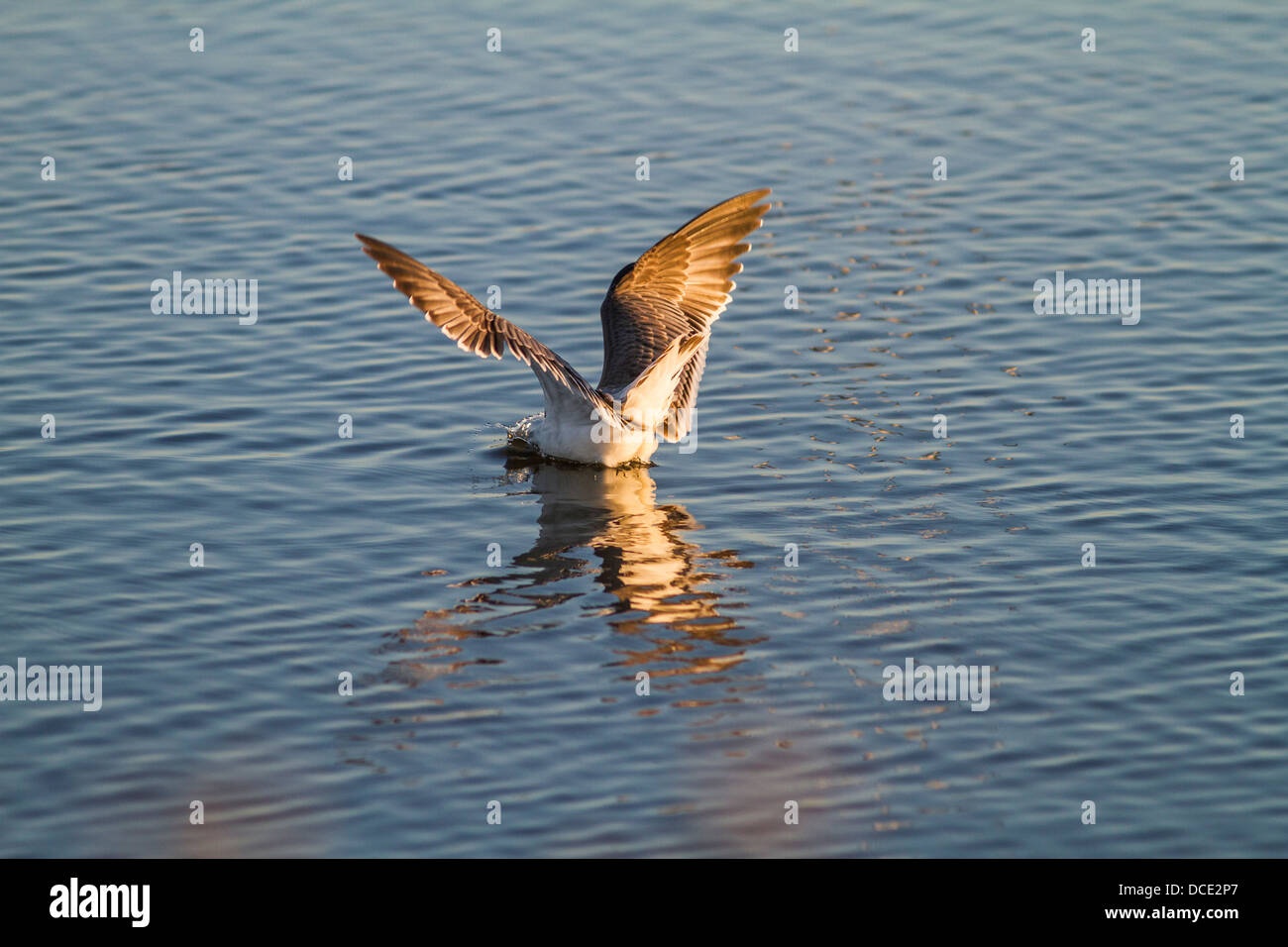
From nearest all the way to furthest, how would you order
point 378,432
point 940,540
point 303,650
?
point 303,650 → point 940,540 → point 378,432

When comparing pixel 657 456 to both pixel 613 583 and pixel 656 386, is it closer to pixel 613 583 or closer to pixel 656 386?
pixel 656 386

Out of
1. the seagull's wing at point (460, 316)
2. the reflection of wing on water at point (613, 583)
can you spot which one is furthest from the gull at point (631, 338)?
the reflection of wing on water at point (613, 583)

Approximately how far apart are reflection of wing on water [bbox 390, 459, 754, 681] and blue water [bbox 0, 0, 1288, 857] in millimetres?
39

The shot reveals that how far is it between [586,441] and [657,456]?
821 millimetres

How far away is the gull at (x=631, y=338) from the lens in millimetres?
10430

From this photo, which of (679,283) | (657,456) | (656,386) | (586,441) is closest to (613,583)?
(656,386)

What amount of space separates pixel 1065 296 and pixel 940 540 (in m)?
4.45

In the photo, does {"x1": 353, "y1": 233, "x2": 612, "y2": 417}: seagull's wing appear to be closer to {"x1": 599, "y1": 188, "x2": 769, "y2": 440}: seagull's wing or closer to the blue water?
the blue water

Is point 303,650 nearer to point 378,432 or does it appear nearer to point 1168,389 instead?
point 378,432

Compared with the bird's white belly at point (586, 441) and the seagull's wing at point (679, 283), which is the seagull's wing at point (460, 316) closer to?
the bird's white belly at point (586, 441)

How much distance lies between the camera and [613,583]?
10.2 m

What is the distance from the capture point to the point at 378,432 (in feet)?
39.9
